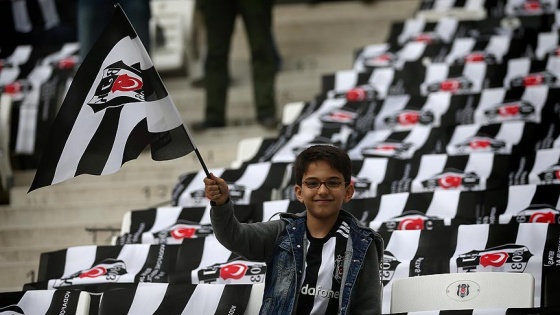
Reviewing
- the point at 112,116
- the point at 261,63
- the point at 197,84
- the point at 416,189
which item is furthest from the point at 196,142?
the point at 112,116

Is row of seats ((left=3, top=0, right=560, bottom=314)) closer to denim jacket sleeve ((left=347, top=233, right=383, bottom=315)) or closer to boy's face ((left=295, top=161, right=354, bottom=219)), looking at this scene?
denim jacket sleeve ((left=347, top=233, right=383, bottom=315))

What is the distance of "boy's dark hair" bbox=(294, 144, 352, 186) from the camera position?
5141 mm

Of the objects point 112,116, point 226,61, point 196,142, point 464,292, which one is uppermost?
point 226,61

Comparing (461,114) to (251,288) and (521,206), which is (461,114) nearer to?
(521,206)

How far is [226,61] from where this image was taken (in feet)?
36.0

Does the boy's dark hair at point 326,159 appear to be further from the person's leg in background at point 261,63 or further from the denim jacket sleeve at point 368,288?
the person's leg in background at point 261,63

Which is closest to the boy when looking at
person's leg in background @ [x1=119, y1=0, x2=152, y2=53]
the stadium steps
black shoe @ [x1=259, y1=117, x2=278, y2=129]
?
the stadium steps

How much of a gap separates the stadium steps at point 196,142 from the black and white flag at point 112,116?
9.48ft

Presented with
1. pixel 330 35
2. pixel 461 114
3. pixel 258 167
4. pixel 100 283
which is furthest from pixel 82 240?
pixel 330 35

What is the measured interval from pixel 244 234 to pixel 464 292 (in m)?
1.22

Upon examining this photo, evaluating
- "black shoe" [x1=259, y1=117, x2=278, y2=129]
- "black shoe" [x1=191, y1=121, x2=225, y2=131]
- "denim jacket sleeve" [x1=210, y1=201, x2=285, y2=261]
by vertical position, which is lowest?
"denim jacket sleeve" [x1=210, y1=201, x2=285, y2=261]

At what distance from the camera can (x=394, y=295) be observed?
19.1ft

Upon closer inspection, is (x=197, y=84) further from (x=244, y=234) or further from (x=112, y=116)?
(x=244, y=234)

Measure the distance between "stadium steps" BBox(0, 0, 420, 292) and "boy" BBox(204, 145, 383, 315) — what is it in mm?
3556
